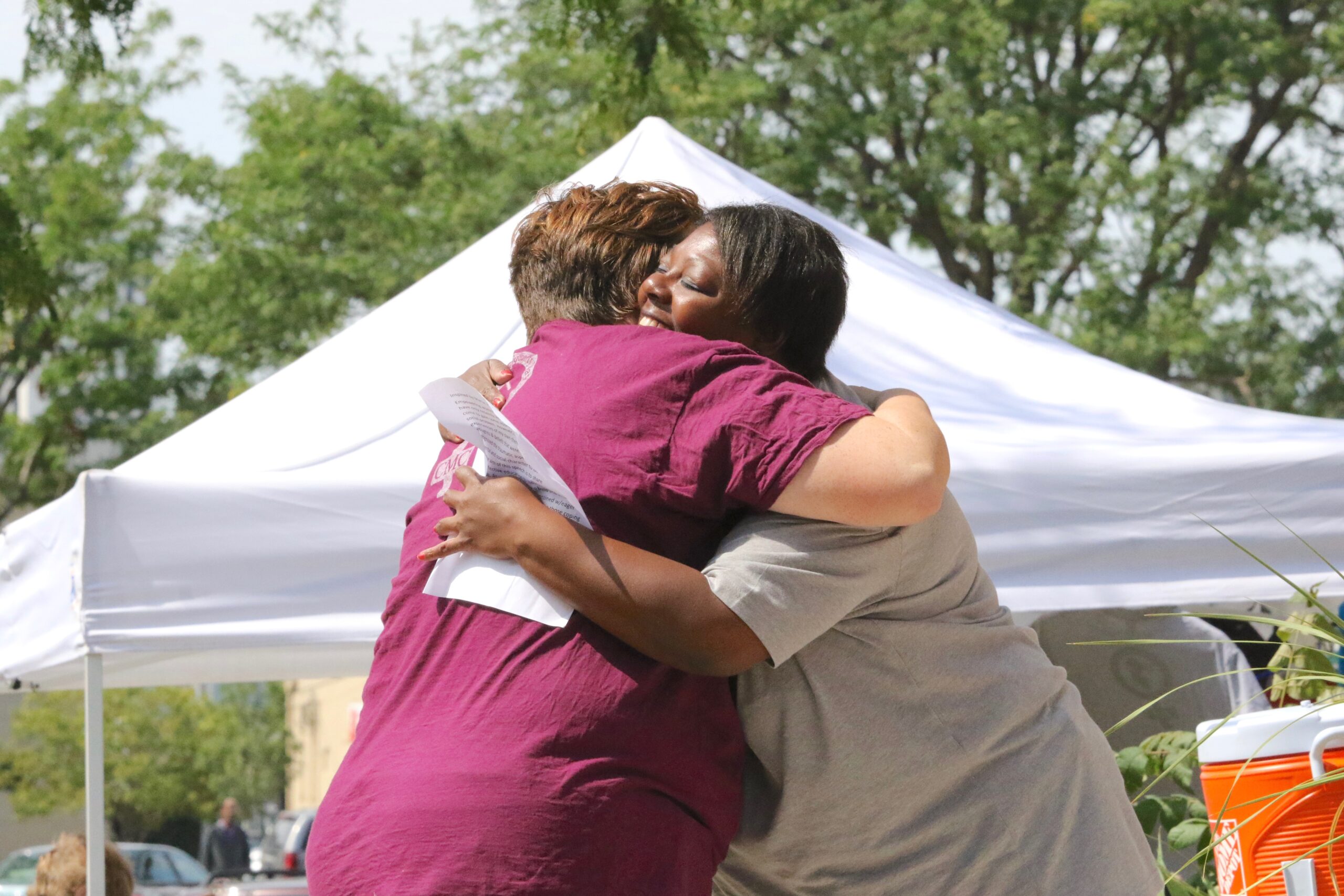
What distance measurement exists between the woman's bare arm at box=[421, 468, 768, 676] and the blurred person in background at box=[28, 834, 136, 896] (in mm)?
3340

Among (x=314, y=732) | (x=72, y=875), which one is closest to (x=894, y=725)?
(x=72, y=875)

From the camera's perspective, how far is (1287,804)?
89.1 inches

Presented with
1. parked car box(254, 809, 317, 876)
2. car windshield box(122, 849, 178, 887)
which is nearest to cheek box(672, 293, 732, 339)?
parked car box(254, 809, 317, 876)

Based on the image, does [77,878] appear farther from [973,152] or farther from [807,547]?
[973,152]

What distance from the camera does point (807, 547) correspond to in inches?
60.4

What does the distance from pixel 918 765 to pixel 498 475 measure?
0.58m

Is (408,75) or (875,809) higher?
(408,75)

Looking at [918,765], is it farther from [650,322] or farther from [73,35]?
[73,35]

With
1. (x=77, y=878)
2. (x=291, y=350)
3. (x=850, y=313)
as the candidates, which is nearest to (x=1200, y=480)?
(x=850, y=313)

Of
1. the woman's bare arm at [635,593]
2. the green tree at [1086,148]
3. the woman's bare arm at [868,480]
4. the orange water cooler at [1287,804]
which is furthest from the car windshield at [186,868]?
the woman's bare arm at [868,480]

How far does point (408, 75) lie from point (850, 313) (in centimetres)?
1414

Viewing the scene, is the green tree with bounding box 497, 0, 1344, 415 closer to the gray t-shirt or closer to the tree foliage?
the tree foliage

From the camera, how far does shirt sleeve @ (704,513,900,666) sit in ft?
4.92

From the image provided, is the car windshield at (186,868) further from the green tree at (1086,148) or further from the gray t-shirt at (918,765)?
the gray t-shirt at (918,765)
